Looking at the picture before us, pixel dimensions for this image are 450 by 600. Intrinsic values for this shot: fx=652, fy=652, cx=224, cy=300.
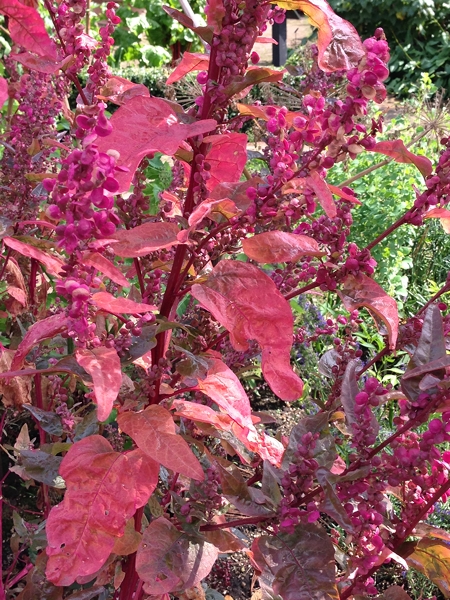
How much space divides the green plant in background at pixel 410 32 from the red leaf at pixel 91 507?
9.19m

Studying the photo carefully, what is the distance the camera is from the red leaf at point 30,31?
813 mm

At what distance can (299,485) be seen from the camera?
0.87 meters

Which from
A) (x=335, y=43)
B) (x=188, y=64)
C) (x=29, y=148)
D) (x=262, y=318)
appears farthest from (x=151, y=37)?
(x=262, y=318)

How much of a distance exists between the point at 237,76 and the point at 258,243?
8.0 inches

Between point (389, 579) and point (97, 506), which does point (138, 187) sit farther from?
point (389, 579)

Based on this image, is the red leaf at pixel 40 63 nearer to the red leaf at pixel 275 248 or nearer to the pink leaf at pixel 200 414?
the red leaf at pixel 275 248

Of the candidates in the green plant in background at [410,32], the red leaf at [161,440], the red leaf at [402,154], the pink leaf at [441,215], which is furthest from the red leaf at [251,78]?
the green plant in background at [410,32]

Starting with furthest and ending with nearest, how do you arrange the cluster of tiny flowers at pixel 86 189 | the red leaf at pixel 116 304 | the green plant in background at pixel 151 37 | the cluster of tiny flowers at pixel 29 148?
the green plant in background at pixel 151 37 < the cluster of tiny flowers at pixel 29 148 < the red leaf at pixel 116 304 < the cluster of tiny flowers at pixel 86 189

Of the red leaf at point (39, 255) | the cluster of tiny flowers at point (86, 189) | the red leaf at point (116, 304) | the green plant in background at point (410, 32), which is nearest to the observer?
the cluster of tiny flowers at point (86, 189)

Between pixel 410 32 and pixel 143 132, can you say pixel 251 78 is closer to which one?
pixel 143 132

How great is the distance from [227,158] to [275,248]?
194 millimetres

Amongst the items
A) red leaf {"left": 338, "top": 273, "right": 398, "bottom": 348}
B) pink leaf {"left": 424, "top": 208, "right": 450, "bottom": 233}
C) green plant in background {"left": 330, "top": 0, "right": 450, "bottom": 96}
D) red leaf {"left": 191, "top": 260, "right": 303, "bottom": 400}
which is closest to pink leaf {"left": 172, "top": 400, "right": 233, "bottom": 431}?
red leaf {"left": 191, "top": 260, "right": 303, "bottom": 400}

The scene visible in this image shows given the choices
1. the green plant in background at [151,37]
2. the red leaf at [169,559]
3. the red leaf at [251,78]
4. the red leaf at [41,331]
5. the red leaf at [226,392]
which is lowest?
the green plant in background at [151,37]

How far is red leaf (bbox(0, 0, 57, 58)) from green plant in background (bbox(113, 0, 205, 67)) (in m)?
8.55
